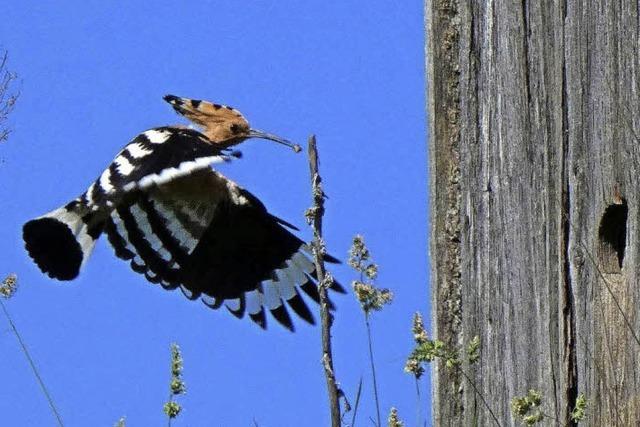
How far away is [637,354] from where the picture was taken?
2432mm

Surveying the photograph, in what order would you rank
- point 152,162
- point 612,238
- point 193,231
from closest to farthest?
1. point 612,238
2. point 152,162
3. point 193,231

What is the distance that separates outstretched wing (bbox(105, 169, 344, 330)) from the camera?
469 centimetres

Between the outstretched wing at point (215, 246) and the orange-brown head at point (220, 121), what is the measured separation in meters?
0.30

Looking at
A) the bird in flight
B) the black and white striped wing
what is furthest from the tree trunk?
the bird in flight

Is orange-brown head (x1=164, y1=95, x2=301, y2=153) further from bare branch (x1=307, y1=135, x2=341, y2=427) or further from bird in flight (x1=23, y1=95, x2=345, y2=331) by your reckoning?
bare branch (x1=307, y1=135, x2=341, y2=427)

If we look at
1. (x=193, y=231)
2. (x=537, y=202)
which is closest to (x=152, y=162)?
(x=193, y=231)

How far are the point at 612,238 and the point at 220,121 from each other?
267 centimetres

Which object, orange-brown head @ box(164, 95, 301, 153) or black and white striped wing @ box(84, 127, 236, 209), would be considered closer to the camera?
black and white striped wing @ box(84, 127, 236, 209)

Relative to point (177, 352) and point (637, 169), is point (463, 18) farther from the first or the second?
point (177, 352)

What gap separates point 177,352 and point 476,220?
28.7 inches

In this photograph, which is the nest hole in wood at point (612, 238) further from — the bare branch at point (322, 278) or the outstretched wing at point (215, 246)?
the outstretched wing at point (215, 246)

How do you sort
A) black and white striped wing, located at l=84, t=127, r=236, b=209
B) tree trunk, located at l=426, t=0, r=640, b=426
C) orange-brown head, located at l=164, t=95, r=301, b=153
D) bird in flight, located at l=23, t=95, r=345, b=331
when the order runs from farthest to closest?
orange-brown head, located at l=164, t=95, r=301, b=153
bird in flight, located at l=23, t=95, r=345, b=331
black and white striped wing, located at l=84, t=127, r=236, b=209
tree trunk, located at l=426, t=0, r=640, b=426

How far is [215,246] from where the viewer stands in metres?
4.88

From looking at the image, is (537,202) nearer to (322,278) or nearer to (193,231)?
(322,278)
